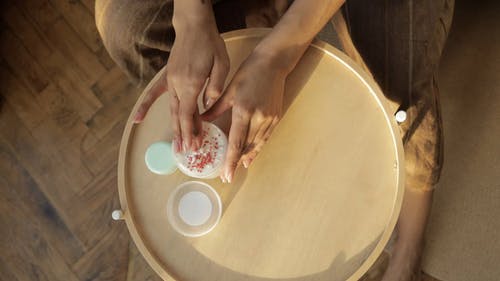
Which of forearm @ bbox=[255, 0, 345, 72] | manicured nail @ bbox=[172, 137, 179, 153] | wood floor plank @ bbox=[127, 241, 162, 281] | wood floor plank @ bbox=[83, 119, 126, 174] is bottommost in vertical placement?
wood floor plank @ bbox=[127, 241, 162, 281]

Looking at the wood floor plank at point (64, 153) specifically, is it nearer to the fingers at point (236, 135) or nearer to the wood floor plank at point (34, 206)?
the wood floor plank at point (34, 206)

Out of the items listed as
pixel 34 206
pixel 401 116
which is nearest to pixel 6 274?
pixel 34 206

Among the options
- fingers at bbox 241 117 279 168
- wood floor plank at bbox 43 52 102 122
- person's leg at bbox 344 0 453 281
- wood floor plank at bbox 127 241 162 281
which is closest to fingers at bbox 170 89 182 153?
fingers at bbox 241 117 279 168

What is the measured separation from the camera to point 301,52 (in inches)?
29.0

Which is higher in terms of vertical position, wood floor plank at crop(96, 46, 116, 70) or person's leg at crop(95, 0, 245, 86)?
person's leg at crop(95, 0, 245, 86)

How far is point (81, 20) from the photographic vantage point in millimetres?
1353

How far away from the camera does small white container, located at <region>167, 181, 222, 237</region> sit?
0.72 metres

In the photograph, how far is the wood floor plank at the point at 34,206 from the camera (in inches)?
47.6

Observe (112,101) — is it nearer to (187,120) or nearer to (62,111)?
(62,111)

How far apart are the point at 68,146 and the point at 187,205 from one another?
696mm

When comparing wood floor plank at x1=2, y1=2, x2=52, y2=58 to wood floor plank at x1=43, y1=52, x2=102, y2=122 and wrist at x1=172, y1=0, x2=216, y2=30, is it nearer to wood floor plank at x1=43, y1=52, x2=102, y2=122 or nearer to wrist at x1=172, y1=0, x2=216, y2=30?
wood floor plank at x1=43, y1=52, x2=102, y2=122

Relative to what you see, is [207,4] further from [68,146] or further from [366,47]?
[68,146]

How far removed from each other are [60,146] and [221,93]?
0.76 metres

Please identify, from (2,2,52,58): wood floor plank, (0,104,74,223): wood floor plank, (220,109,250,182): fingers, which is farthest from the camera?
(2,2,52,58): wood floor plank
